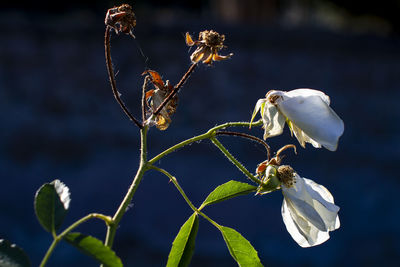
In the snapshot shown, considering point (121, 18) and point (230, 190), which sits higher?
point (121, 18)

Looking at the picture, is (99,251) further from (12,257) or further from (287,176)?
(287,176)

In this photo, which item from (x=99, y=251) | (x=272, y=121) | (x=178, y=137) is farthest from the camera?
(x=178, y=137)

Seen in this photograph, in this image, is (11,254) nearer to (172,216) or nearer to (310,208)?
(310,208)

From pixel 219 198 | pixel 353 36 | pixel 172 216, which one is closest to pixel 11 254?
pixel 219 198

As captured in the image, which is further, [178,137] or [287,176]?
[178,137]

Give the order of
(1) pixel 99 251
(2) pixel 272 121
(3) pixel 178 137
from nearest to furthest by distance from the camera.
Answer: (1) pixel 99 251 → (2) pixel 272 121 → (3) pixel 178 137

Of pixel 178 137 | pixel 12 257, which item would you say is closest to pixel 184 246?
pixel 12 257

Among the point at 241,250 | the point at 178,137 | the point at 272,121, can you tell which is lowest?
the point at 178,137

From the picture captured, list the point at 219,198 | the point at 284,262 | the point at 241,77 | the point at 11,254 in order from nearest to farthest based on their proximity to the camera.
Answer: the point at 11,254
the point at 219,198
the point at 284,262
the point at 241,77
